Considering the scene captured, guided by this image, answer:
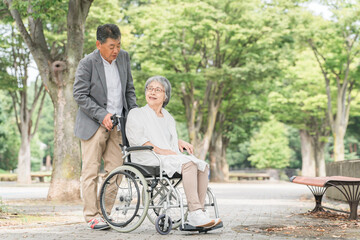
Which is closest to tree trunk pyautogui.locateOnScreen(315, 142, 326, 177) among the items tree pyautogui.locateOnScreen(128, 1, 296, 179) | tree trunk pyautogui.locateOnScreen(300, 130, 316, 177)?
tree trunk pyautogui.locateOnScreen(300, 130, 316, 177)

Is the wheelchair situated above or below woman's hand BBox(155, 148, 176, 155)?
below

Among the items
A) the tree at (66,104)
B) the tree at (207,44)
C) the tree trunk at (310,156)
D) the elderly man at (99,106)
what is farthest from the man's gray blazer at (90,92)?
the tree trunk at (310,156)

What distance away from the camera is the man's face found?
532 cm

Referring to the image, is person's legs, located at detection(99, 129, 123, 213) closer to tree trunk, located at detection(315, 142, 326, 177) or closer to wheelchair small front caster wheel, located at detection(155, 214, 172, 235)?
wheelchair small front caster wheel, located at detection(155, 214, 172, 235)

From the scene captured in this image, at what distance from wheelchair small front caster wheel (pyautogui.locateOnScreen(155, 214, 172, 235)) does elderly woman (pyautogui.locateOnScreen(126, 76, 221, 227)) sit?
0.20 m

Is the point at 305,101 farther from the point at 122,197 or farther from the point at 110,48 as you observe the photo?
the point at 122,197

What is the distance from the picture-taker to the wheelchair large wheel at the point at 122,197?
4.76 meters

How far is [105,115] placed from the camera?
5074 millimetres

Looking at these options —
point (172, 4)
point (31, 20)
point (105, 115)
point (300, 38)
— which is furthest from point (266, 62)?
point (105, 115)

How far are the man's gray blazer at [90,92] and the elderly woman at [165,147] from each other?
370mm

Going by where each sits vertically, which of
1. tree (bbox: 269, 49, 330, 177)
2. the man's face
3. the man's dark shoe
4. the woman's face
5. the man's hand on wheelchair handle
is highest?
tree (bbox: 269, 49, 330, 177)

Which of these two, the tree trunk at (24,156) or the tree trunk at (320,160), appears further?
the tree trunk at (320,160)

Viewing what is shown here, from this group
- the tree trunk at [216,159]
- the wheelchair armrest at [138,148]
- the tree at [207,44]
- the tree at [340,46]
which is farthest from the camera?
the tree trunk at [216,159]

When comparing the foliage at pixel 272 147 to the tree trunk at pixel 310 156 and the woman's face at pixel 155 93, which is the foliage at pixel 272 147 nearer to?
the tree trunk at pixel 310 156
